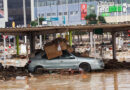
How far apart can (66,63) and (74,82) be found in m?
3.10

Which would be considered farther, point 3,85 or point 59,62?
point 59,62

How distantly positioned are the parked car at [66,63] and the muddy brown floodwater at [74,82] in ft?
1.62

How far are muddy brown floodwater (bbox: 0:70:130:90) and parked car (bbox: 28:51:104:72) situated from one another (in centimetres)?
49

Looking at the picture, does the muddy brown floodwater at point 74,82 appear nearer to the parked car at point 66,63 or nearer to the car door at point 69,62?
the parked car at point 66,63

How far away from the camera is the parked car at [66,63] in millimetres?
18125

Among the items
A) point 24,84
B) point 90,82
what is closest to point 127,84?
point 90,82

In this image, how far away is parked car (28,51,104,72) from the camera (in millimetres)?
18125

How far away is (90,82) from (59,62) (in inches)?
139

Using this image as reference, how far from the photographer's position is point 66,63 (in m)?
18.2

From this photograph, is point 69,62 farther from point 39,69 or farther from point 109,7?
point 109,7

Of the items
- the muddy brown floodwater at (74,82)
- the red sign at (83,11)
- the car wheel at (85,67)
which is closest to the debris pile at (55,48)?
the muddy brown floodwater at (74,82)

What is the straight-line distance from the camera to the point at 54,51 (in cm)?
1861

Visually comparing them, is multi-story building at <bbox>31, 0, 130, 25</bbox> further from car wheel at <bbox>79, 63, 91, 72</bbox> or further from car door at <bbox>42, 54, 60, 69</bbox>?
car wheel at <bbox>79, 63, 91, 72</bbox>

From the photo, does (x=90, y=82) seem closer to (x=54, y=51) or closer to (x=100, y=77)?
(x=100, y=77)
